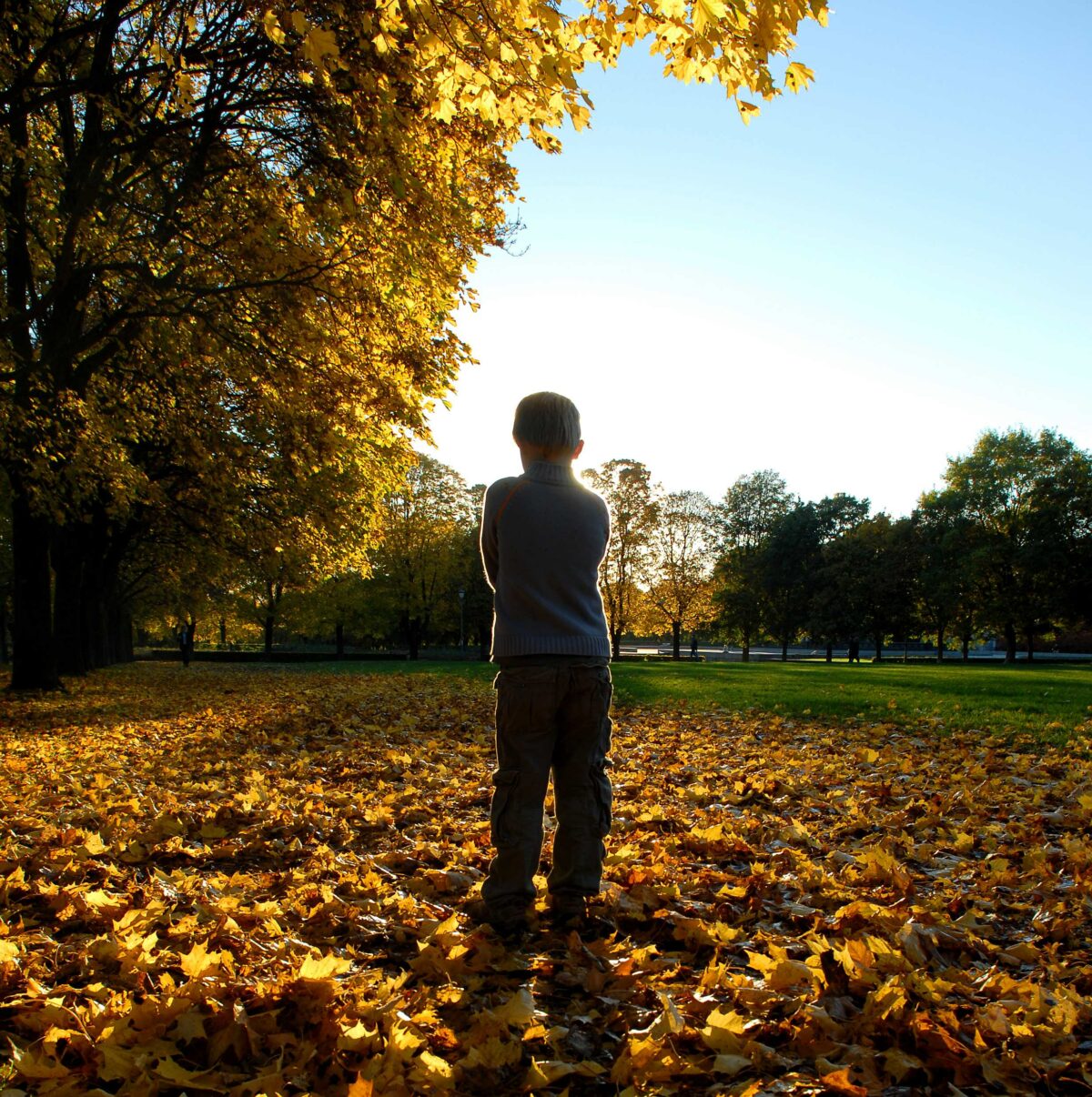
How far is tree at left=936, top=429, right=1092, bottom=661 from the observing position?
138 feet

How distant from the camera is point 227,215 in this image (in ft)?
31.8

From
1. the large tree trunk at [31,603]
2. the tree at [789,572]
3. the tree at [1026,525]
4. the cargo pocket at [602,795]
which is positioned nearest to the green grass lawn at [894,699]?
the cargo pocket at [602,795]

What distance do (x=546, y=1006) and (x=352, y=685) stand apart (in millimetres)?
15363

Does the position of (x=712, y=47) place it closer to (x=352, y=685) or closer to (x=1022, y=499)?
(x=352, y=685)

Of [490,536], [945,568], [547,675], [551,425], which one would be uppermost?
[945,568]

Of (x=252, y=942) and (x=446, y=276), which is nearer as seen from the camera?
(x=252, y=942)

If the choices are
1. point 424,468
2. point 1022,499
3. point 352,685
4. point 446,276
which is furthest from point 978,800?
point 1022,499

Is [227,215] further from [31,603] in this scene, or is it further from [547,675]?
[547,675]

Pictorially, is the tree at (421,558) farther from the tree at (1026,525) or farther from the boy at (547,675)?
the boy at (547,675)

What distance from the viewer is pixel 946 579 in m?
44.7

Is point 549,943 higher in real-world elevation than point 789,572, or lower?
lower

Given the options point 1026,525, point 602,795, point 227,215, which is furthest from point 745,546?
point 602,795

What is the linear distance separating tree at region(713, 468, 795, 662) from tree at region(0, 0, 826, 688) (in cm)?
3995

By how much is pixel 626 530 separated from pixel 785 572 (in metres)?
17.6
